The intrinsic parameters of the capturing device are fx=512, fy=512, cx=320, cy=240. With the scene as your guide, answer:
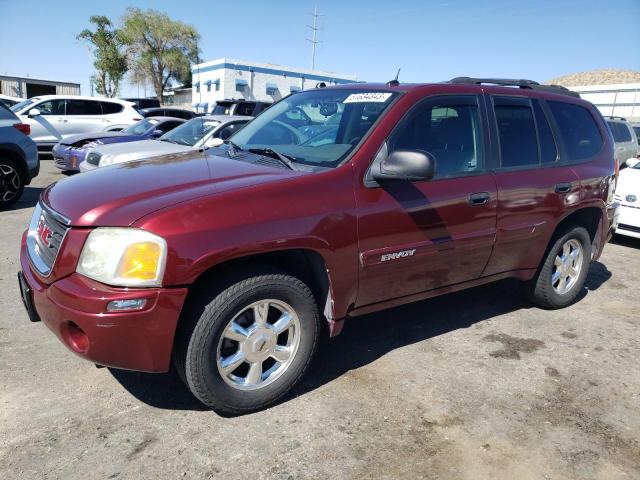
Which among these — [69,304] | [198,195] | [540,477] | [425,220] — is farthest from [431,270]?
[69,304]

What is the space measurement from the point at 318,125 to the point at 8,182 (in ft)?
21.0

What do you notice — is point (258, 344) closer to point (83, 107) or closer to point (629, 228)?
point (629, 228)

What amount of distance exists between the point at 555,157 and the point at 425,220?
165 centimetres

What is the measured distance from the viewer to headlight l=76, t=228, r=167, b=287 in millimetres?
2366

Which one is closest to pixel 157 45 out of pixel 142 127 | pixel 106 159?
pixel 142 127

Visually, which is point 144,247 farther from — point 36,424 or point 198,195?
Answer: point 36,424

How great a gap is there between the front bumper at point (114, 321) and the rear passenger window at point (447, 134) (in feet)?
5.50

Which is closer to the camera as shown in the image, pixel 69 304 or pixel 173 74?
pixel 69 304

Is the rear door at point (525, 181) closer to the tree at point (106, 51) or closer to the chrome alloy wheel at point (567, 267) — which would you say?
the chrome alloy wheel at point (567, 267)

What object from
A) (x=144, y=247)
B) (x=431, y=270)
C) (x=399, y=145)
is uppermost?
(x=399, y=145)

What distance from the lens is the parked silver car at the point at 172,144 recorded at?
296 inches

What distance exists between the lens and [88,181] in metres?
3.03

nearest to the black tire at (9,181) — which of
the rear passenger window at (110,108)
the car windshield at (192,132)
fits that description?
the car windshield at (192,132)

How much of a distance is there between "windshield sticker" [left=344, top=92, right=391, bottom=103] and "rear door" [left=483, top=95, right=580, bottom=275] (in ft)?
2.87
